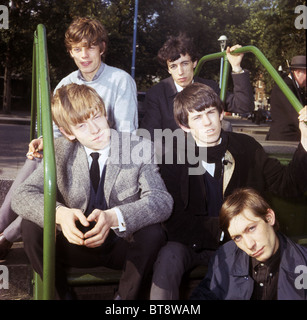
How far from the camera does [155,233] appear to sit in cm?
211

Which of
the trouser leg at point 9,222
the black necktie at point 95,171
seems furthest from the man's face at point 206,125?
the trouser leg at point 9,222

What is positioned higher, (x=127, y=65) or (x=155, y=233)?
(x=127, y=65)

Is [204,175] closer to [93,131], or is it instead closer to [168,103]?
[93,131]

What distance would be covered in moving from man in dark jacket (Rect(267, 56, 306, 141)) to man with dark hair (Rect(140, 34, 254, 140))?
1235 millimetres

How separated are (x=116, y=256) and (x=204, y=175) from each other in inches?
23.5

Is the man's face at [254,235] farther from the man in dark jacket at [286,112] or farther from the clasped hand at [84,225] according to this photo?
the man in dark jacket at [286,112]

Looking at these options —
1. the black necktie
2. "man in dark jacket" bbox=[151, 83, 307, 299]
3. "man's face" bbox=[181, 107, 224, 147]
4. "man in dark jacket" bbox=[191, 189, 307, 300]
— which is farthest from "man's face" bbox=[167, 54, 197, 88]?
"man in dark jacket" bbox=[191, 189, 307, 300]

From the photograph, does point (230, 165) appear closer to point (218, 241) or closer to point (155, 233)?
point (218, 241)

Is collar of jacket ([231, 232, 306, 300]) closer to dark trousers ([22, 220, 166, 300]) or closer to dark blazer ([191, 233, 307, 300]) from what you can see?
dark blazer ([191, 233, 307, 300])

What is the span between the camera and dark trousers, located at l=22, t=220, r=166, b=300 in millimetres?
2029

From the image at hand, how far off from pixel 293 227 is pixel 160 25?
2490cm

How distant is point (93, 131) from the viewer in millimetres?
2176

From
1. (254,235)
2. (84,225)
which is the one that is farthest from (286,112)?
(84,225)

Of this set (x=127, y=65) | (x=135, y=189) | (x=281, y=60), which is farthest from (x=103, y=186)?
(x=127, y=65)
